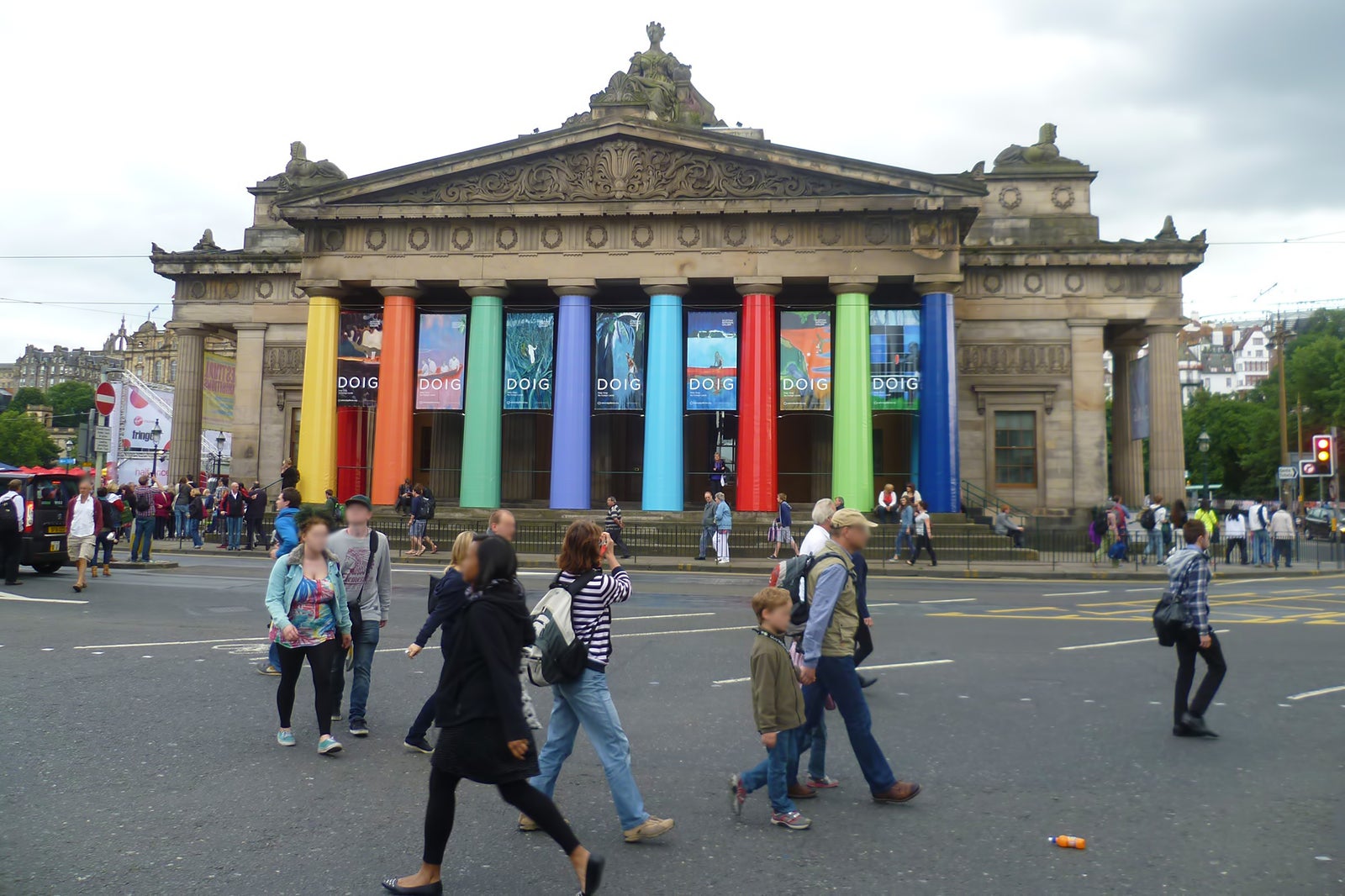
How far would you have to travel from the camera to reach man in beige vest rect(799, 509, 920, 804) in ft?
18.6

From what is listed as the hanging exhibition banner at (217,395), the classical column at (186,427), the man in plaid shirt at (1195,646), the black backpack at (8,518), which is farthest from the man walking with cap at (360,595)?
the hanging exhibition banner at (217,395)

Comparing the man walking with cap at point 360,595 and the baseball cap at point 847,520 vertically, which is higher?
the baseball cap at point 847,520

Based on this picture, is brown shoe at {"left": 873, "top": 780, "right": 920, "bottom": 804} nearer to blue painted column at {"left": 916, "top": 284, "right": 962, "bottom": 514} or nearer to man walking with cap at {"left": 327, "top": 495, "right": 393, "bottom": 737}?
man walking with cap at {"left": 327, "top": 495, "right": 393, "bottom": 737}

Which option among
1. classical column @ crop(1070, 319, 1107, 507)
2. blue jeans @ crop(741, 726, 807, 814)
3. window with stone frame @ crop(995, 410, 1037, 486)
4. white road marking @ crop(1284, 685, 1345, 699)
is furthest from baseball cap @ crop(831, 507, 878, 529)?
classical column @ crop(1070, 319, 1107, 507)

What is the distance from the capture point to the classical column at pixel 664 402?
2903 centimetres

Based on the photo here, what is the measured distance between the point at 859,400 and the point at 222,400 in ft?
79.3

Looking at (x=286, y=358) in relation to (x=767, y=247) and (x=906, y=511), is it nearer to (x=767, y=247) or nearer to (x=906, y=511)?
(x=767, y=247)

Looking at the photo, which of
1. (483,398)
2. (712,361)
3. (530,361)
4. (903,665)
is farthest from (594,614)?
(483,398)

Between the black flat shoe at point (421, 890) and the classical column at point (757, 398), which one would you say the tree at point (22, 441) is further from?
the black flat shoe at point (421, 890)

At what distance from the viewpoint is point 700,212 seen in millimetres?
29438

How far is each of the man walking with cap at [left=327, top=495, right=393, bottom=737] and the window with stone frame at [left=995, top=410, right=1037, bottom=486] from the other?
29.8 m

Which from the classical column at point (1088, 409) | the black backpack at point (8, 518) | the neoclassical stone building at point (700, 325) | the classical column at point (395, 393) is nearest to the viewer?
the black backpack at point (8, 518)

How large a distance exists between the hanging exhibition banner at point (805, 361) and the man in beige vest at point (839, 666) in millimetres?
23497

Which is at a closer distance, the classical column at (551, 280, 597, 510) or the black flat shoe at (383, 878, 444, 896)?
the black flat shoe at (383, 878, 444, 896)
